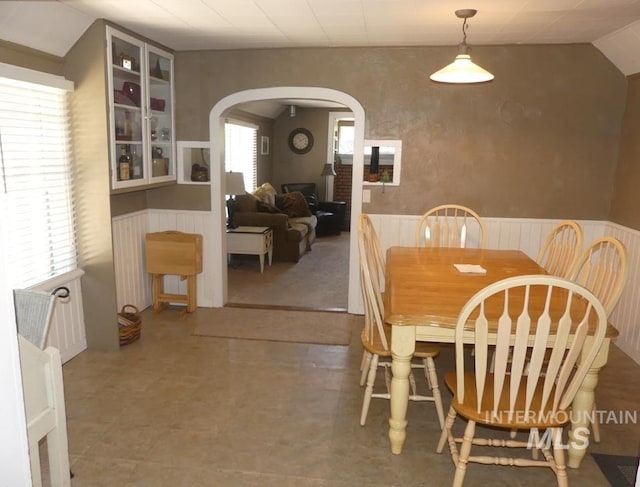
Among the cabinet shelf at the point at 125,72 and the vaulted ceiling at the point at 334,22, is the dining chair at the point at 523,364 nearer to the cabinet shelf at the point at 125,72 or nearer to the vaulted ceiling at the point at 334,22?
the vaulted ceiling at the point at 334,22

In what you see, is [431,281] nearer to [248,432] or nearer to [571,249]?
[571,249]

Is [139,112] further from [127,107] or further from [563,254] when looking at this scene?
[563,254]

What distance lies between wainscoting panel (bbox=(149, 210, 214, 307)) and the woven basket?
2.74ft

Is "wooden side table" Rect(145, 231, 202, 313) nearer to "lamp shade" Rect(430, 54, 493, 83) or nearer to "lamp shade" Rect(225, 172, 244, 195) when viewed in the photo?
"lamp shade" Rect(225, 172, 244, 195)

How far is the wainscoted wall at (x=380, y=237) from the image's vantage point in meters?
3.82

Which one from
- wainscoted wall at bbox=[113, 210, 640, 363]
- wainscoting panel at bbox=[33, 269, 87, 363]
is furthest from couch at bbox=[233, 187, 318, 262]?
wainscoting panel at bbox=[33, 269, 87, 363]

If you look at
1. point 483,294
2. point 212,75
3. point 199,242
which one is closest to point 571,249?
point 483,294

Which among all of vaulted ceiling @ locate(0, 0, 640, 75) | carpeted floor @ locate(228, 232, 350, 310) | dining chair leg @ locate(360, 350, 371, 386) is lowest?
carpeted floor @ locate(228, 232, 350, 310)

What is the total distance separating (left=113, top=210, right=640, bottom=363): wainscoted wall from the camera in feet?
12.5

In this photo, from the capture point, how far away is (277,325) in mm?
4176

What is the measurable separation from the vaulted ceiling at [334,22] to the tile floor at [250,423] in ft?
7.04

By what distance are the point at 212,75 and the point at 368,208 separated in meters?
1.81

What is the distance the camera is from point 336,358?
3561 mm

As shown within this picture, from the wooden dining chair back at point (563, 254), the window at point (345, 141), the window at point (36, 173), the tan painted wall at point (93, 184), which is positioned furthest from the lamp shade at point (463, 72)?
the window at point (345, 141)
